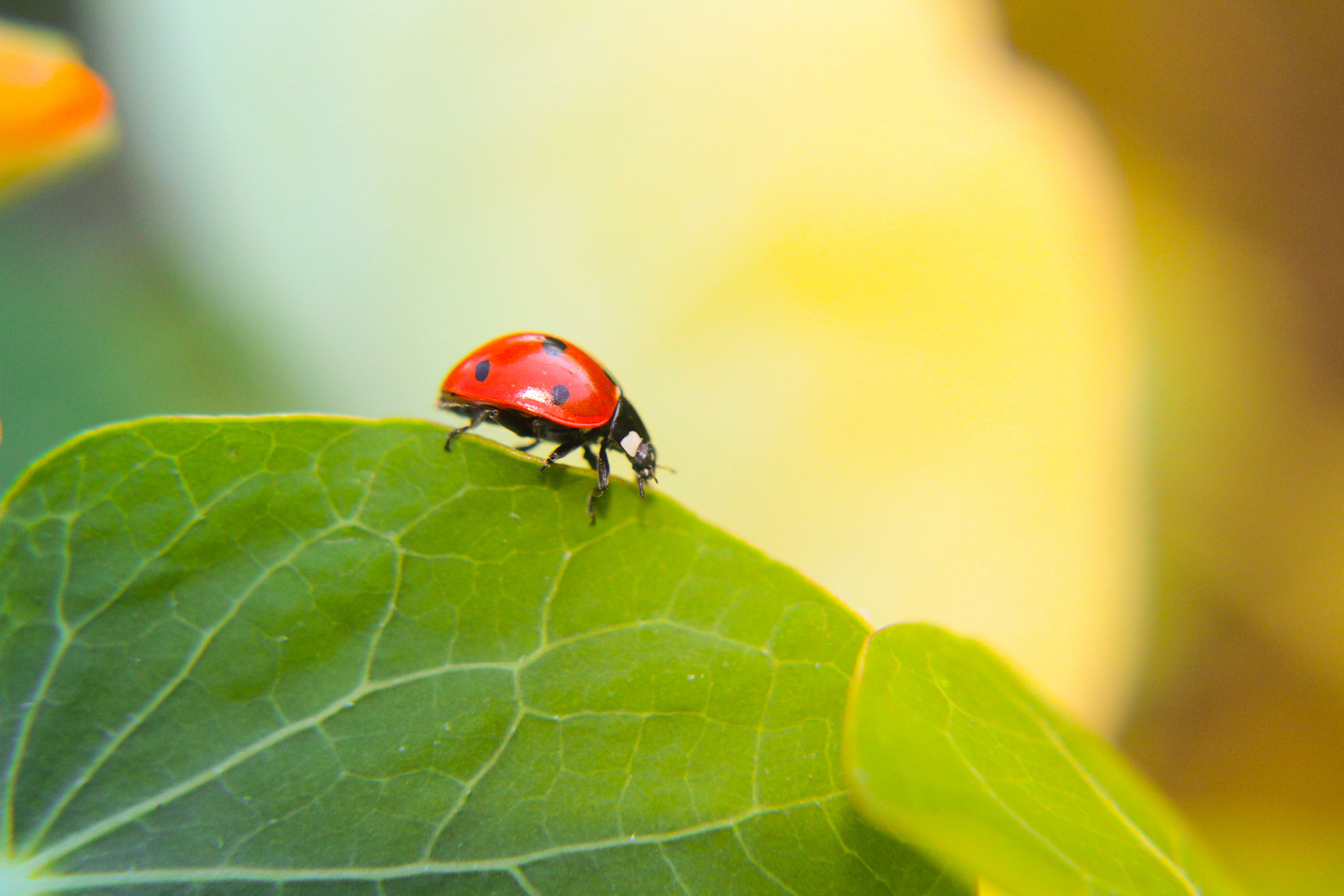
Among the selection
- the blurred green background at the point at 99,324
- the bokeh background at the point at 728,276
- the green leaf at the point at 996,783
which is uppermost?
the green leaf at the point at 996,783

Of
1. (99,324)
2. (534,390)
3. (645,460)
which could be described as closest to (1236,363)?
(645,460)

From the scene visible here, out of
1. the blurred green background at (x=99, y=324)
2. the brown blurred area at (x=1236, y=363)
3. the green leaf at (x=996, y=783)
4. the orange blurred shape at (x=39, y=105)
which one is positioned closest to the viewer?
the green leaf at (x=996, y=783)

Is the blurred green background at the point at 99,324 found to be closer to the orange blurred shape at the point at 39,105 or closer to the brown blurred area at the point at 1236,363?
the orange blurred shape at the point at 39,105

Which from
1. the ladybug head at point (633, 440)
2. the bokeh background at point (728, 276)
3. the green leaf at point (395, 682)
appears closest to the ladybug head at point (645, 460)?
the ladybug head at point (633, 440)

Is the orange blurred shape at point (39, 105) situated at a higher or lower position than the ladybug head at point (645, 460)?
higher

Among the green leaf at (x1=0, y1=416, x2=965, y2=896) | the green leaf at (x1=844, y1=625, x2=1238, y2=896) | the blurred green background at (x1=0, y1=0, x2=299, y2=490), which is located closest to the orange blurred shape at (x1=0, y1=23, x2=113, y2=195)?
the green leaf at (x1=0, y1=416, x2=965, y2=896)

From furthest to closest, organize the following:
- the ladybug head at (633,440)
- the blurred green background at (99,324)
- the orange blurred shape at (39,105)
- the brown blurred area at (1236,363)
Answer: the brown blurred area at (1236,363)
the blurred green background at (99,324)
the ladybug head at (633,440)
the orange blurred shape at (39,105)
